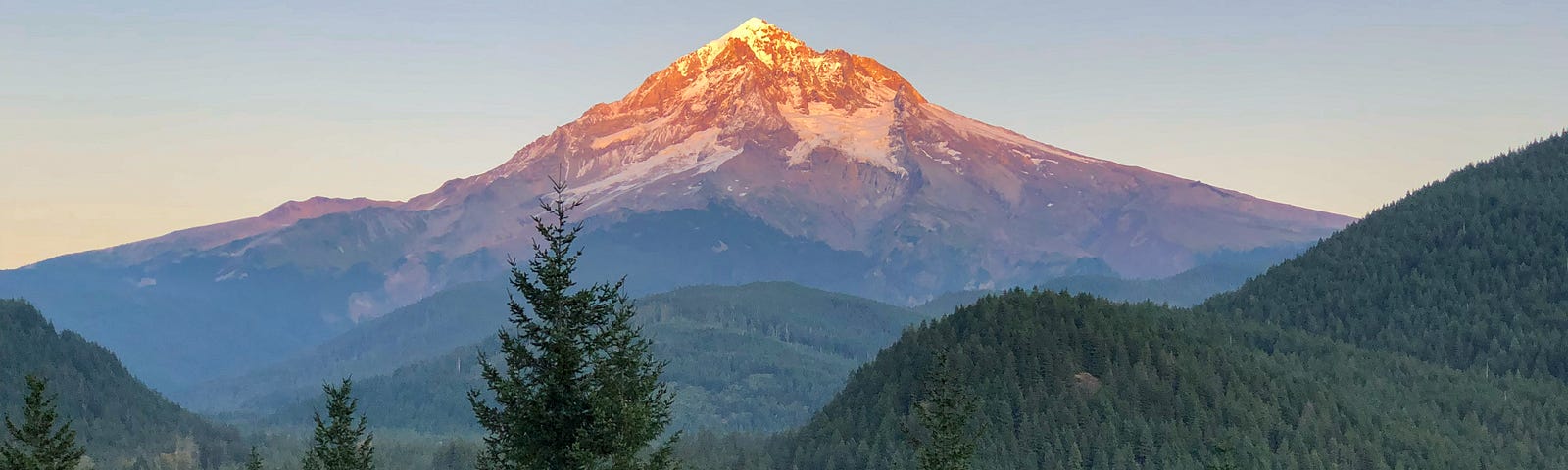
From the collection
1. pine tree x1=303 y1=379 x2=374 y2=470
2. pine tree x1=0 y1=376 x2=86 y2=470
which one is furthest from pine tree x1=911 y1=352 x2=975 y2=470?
pine tree x1=0 y1=376 x2=86 y2=470

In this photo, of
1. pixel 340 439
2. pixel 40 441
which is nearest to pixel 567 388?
pixel 40 441

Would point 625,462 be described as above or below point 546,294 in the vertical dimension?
below

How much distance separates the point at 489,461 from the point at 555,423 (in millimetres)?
7267

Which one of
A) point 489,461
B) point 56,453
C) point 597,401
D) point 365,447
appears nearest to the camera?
point 597,401

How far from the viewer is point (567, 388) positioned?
7112 cm

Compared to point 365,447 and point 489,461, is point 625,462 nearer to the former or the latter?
point 489,461

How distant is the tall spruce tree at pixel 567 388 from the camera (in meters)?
70.3

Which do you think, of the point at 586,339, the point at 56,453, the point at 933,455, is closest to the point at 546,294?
the point at 586,339

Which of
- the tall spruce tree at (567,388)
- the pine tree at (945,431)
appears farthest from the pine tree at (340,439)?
the pine tree at (945,431)

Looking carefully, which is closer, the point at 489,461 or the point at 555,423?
the point at 555,423

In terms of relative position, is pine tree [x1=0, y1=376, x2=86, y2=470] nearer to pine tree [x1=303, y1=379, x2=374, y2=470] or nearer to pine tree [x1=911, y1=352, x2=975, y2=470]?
pine tree [x1=303, y1=379, x2=374, y2=470]

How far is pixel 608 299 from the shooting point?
72.8 metres

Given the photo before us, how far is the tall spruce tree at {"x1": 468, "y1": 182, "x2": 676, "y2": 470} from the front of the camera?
70312 mm

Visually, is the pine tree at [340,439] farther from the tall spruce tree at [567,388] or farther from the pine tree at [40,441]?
the tall spruce tree at [567,388]
